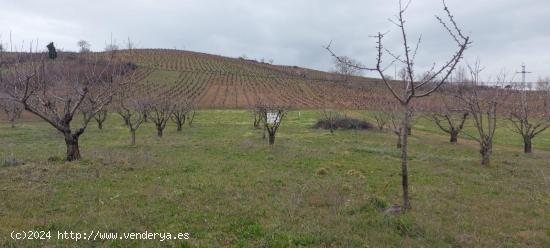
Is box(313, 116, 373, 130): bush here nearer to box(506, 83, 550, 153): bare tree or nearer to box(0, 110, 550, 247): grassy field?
box(506, 83, 550, 153): bare tree

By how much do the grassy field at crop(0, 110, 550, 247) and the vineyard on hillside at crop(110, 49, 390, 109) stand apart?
40.2m

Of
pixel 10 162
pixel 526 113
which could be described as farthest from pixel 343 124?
pixel 10 162

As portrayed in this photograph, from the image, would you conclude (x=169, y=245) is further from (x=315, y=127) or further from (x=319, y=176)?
(x=315, y=127)

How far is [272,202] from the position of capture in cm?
818

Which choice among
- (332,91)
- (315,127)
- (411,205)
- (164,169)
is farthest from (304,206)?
(332,91)

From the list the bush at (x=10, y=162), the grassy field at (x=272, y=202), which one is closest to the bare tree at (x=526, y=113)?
the grassy field at (x=272, y=202)

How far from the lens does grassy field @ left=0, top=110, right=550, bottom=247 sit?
20.3 ft

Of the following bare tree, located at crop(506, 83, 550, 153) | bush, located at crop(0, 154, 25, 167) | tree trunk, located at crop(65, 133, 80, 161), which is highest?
bare tree, located at crop(506, 83, 550, 153)

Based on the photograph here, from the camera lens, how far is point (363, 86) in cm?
8956

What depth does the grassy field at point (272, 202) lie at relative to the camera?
244 inches

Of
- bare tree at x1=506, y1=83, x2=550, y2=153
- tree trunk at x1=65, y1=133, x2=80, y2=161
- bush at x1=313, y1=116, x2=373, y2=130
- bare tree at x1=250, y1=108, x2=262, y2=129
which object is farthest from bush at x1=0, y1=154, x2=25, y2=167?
bush at x1=313, y1=116, x2=373, y2=130

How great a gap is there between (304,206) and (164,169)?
5.59 metres

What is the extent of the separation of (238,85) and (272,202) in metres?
69.6

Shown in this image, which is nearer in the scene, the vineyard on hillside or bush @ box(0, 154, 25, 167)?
bush @ box(0, 154, 25, 167)
